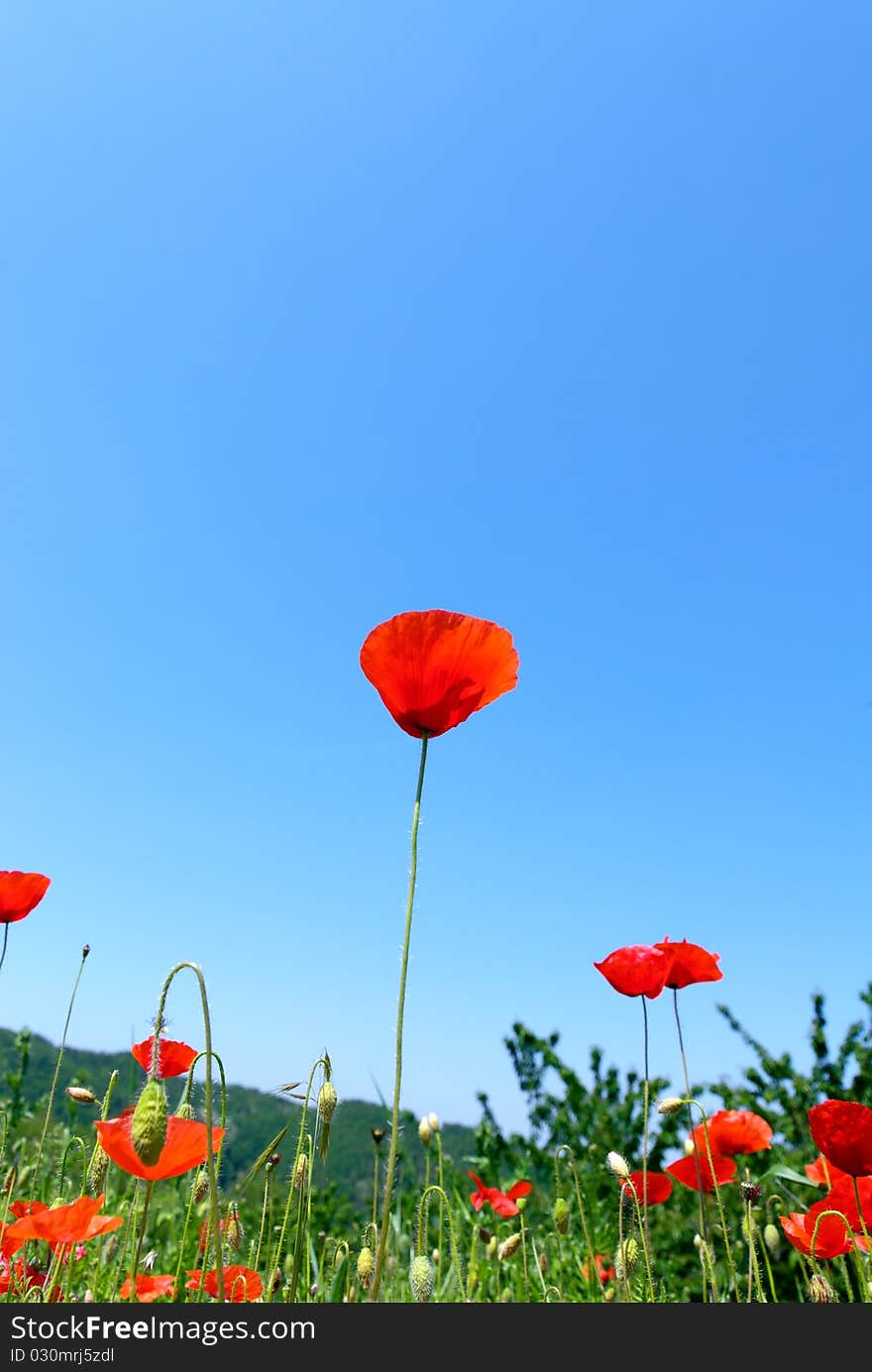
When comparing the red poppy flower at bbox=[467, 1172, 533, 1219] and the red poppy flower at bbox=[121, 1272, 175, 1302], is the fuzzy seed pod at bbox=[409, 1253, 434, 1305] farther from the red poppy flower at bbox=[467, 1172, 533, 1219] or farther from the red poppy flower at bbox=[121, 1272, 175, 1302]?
the red poppy flower at bbox=[467, 1172, 533, 1219]

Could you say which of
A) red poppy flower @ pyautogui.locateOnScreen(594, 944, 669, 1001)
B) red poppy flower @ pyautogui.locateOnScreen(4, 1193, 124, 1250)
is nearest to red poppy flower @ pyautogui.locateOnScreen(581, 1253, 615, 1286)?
red poppy flower @ pyautogui.locateOnScreen(594, 944, 669, 1001)

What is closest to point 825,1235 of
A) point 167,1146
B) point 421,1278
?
point 421,1278

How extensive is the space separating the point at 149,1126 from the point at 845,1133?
1769mm

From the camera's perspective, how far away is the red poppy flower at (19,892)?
8.31 ft

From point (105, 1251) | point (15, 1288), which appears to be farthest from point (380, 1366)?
point (105, 1251)

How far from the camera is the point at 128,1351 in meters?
1.34

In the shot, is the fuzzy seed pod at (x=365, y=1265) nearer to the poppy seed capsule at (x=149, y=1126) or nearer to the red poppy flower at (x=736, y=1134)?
the poppy seed capsule at (x=149, y=1126)

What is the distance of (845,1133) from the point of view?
2.19 m

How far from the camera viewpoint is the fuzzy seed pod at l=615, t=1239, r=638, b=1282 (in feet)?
6.95

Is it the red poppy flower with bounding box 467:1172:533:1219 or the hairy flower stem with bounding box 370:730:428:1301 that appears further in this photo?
the red poppy flower with bounding box 467:1172:533:1219

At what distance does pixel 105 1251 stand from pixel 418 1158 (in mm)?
6591

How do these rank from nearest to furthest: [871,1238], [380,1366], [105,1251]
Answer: [380,1366], [871,1238], [105,1251]

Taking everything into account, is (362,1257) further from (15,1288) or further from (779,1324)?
(15,1288)

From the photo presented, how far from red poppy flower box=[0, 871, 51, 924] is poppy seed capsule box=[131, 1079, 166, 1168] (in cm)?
145
